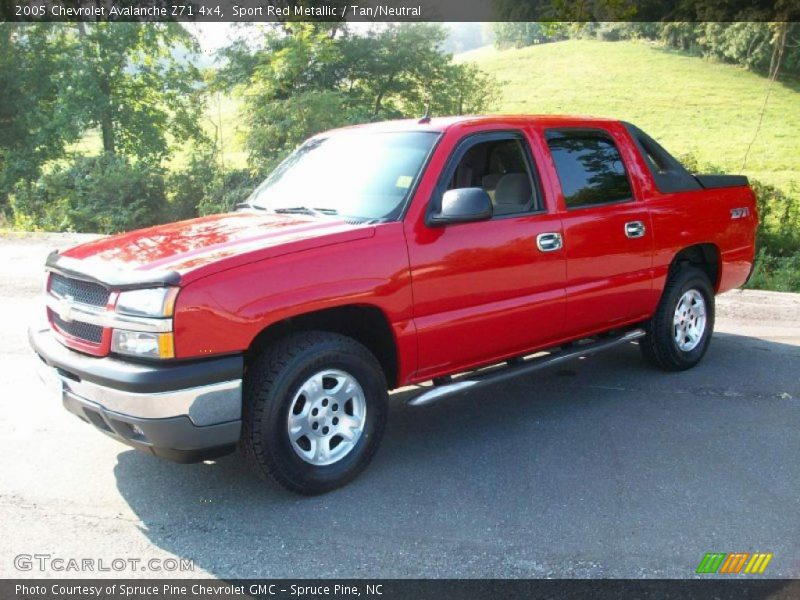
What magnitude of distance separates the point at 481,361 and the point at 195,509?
6.22ft

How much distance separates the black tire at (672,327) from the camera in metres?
6.05

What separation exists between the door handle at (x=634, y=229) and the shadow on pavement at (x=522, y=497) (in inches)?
46.7

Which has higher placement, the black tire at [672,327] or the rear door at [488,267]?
the rear door at [488,267]

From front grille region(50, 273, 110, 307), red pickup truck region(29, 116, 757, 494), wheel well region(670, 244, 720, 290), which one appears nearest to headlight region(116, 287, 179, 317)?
red pickup truck region(29, 116, 757, 494)


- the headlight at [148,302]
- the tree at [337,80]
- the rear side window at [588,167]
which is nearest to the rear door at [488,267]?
the rear side window at [588,167]

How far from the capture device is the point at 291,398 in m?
3.94

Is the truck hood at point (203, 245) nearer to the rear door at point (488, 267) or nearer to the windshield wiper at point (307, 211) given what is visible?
the windshield wiper at point (307, 211)

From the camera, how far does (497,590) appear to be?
10.7 feet

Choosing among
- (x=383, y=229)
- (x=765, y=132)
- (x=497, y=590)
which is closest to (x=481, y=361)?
(x=383, y=229)

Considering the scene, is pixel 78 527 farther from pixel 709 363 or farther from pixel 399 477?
pixel 709 363

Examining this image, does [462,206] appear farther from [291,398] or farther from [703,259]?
[703,259]

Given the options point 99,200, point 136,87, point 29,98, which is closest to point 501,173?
point 99,200

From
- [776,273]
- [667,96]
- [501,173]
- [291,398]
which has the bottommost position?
[776,273]

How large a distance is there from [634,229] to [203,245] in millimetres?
3087
